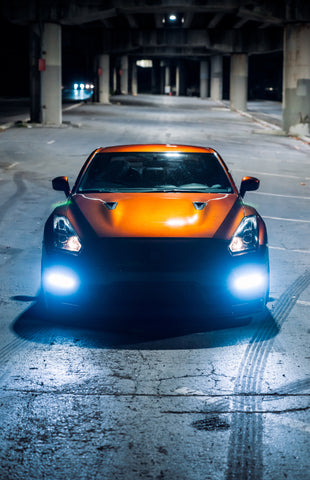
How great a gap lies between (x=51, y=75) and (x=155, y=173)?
93.4 feet

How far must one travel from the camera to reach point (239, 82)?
63938 mm

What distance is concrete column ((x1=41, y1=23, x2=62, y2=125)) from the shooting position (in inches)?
1347

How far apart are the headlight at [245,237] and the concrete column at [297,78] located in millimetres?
26205

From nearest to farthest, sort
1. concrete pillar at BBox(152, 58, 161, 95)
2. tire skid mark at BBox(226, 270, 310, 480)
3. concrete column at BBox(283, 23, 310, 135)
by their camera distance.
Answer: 1. tire skid mark at BBox(226, 270, 310, 480)
2. concrete column at BBox(283, 23, 310, 135)
3. concrete pillar at BBox(152, 58, 161, 95)

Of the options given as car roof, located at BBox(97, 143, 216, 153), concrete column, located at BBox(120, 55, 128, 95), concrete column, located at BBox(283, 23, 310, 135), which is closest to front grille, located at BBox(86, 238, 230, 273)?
car roof, located at BBox(97, 143, 216, 153)

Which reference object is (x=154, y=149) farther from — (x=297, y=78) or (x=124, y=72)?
(x=124, y=72)

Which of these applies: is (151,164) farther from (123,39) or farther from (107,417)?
(123,39)

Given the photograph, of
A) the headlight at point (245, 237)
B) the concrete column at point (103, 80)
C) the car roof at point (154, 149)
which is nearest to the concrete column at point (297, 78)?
the car roof at point (154, 149)

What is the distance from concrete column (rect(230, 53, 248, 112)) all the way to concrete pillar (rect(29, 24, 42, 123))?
3018 centimetres

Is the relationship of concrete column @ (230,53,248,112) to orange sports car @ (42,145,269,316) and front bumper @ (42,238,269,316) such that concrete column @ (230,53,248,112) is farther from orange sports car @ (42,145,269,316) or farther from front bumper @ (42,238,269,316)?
front bumper @ (42,238,269,316)

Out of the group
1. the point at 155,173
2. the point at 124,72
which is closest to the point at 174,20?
the point at 124,72

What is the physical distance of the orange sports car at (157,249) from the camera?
5691 mm

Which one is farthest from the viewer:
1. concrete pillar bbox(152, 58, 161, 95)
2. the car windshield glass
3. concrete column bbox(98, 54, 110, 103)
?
concrete pillar bbox(152, 58, 161, 95)

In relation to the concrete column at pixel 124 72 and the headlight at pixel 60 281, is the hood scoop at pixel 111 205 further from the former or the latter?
the concrete column at pixel 124 72
